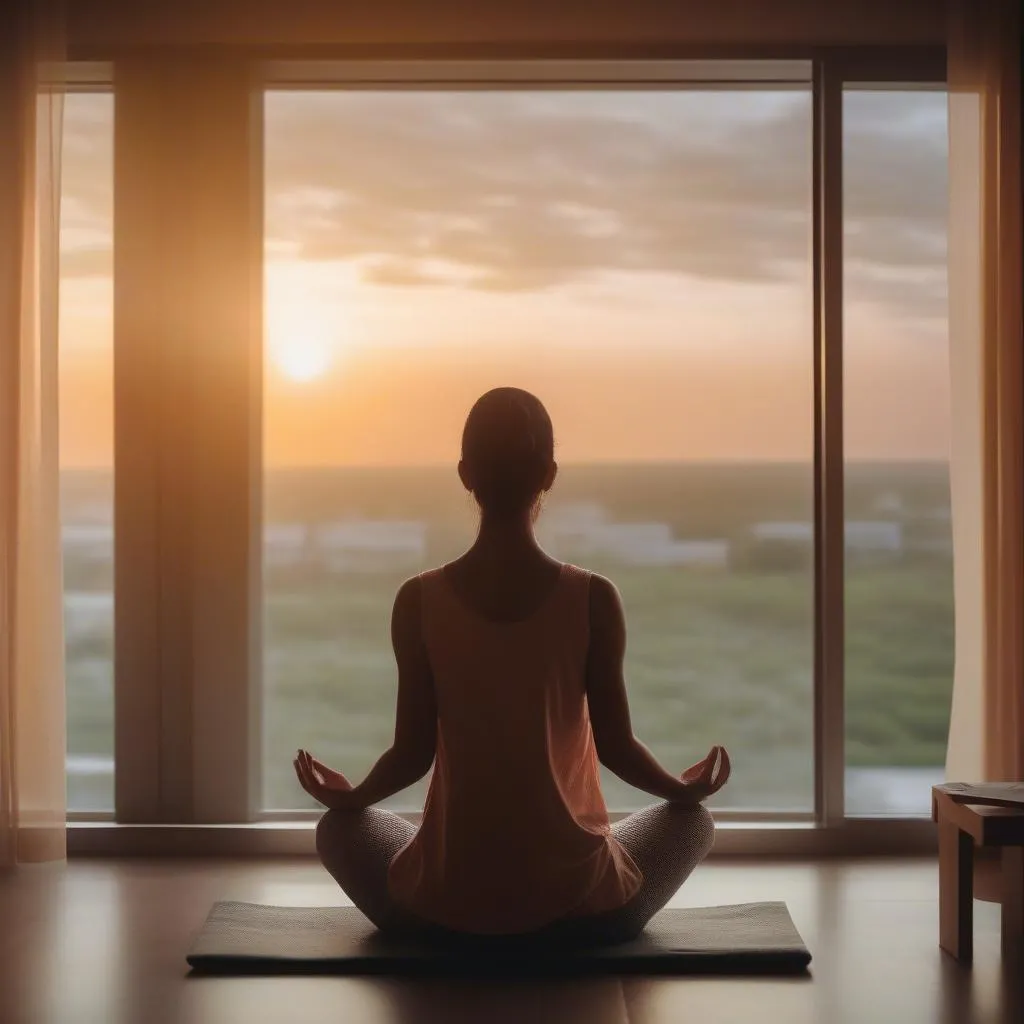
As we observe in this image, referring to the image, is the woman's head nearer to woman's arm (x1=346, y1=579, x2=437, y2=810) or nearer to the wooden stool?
woman's arm (x1=346, y1=579, x2=437, y2=810)

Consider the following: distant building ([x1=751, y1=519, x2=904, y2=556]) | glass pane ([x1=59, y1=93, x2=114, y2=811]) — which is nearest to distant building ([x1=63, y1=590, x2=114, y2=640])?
glass pane ([x1=59, y1=93, x2=114, y2=811])

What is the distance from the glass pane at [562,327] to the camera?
3.13m

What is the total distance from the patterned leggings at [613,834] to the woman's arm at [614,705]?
3.0 inches

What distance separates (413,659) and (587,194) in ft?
4.91

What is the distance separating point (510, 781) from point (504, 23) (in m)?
1.94

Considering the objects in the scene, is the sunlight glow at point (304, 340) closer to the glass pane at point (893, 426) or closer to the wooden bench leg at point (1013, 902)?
the glass pane at point (893, 426)

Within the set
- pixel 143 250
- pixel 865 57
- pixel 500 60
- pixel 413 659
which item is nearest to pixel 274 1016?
pixel 413 659

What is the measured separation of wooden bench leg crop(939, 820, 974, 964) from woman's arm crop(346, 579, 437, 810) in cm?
103

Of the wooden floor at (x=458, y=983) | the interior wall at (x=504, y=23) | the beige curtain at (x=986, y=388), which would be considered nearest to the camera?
the wooden floor at (x=458, y=983)

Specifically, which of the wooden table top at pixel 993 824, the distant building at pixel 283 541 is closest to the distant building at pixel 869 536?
the wooden table top at pixel 993 824

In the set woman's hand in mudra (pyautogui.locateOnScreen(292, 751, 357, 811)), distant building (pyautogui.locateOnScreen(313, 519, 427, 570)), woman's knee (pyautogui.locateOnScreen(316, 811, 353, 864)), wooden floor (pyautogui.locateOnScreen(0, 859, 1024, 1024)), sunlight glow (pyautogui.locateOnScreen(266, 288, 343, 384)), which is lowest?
wooden floor (pyautogui.locateOnScreen(0, 859, 1024, 1024))

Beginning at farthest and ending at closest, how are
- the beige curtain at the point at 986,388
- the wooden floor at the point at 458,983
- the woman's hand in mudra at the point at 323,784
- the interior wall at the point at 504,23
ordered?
the interior wall at the point at 504,23 → the beige curtain at the point at 986,388 → the woman's hand in mudra at the point at 323,784 → the wooden floor at the point at 458,983

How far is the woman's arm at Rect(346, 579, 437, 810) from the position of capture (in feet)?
7.22

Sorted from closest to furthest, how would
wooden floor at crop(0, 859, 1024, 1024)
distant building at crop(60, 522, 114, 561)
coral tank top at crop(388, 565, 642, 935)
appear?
1. wooden floor at crop(0, 859, 1024, 1024)
2. coral tank top at crop(388, 565, 642, 935)
3. distant building at crop(60, 522, 114, 561)
